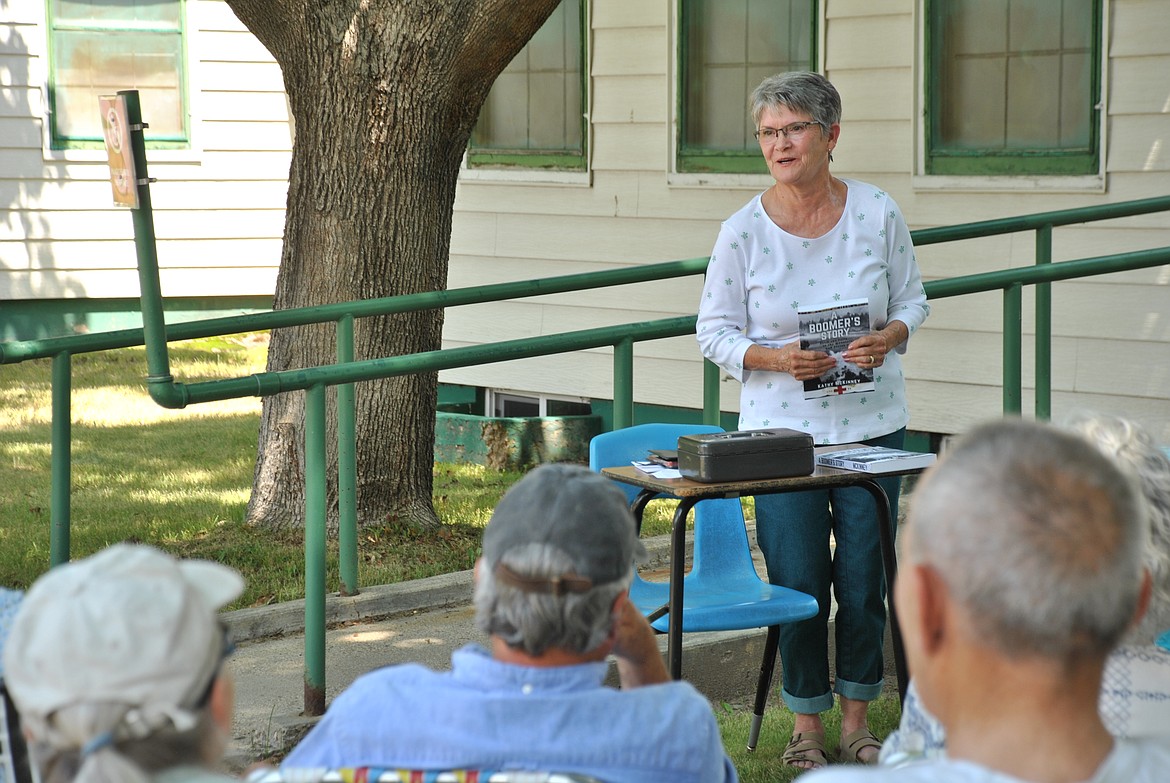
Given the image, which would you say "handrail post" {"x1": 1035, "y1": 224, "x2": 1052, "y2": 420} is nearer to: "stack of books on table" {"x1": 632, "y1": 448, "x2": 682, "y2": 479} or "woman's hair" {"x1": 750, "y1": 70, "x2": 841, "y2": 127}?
"woman's hair" {"x1": 750, "y1": 70, "x2": 841, "y2": 127}

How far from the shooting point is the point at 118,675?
1.75m

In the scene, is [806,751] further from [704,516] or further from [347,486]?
[347,486]

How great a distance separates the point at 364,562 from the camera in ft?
20.5

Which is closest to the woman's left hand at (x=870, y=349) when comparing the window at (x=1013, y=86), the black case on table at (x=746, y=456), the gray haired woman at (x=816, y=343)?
the gray haired woman at (x=816, y=343)

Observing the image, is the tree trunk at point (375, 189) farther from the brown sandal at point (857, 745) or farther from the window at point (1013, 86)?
the brown sandal at point (857, 745)

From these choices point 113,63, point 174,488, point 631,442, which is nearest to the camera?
point 631,442

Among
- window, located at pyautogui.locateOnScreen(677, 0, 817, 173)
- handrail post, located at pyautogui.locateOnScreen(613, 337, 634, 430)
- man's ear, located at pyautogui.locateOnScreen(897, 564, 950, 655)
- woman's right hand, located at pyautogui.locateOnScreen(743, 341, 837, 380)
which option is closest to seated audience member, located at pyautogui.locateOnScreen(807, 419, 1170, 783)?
man's ear, located at pyautogui.locateOnScreen(897, 564, 950, 655)

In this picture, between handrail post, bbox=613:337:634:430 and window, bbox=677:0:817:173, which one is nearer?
handrail post, bbox=613:337:634:430

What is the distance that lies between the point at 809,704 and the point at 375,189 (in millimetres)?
3133

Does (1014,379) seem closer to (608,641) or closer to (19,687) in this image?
(608,641)

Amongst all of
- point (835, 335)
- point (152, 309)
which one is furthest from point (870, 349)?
point (152, 309)

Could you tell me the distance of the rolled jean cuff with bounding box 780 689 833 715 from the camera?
4285 millimetres

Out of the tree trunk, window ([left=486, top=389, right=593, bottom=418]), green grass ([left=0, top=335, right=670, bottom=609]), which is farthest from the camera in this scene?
window ([left=486, top=389, right=593, bottom=418])

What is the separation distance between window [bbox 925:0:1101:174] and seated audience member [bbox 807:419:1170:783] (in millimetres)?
5898
